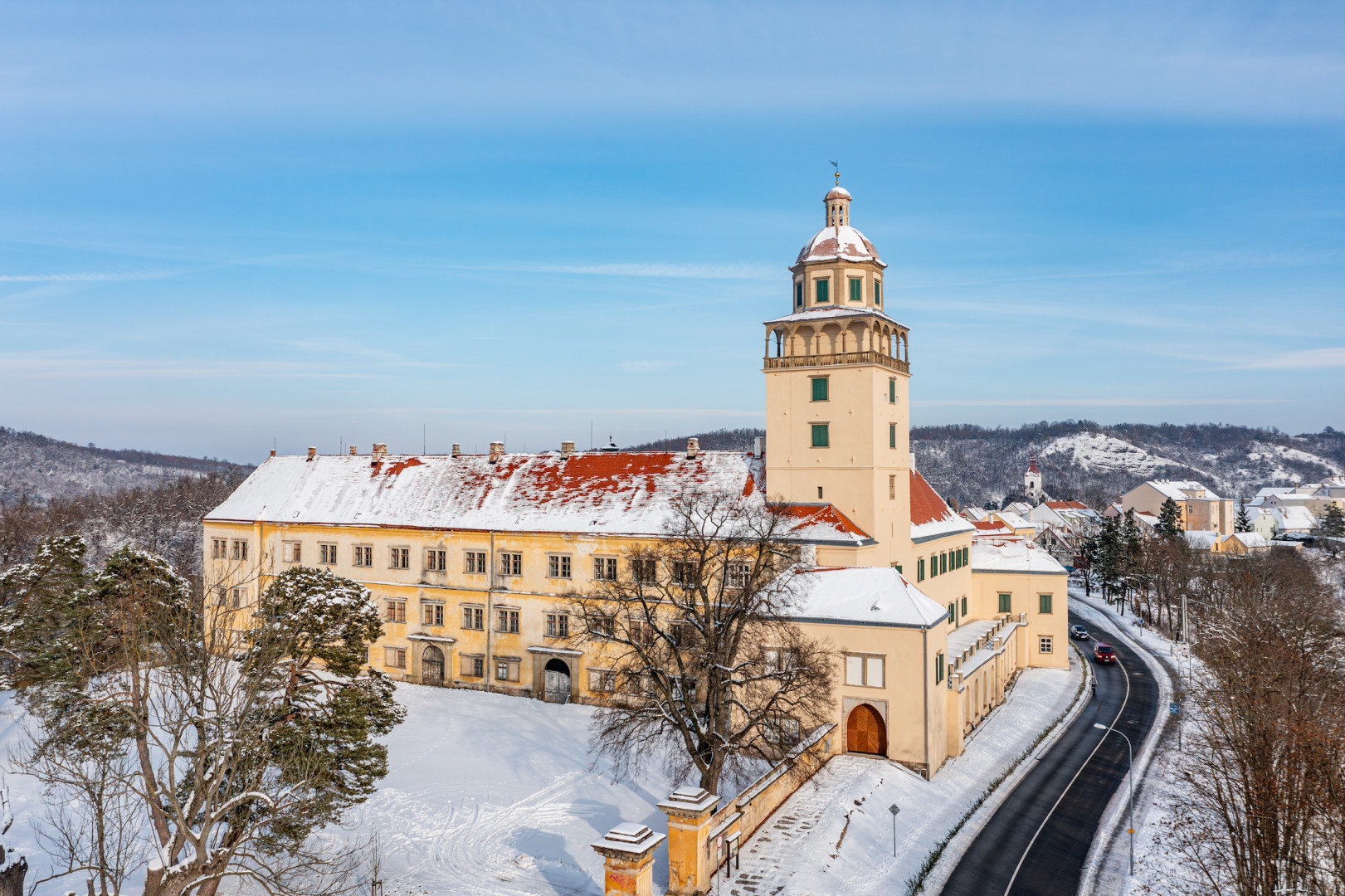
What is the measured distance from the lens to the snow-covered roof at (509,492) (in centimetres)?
4850

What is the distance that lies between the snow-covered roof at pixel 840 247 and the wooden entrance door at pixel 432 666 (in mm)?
30481

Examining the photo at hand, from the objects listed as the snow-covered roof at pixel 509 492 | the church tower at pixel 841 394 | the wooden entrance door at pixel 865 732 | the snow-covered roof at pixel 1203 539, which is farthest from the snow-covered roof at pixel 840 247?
the snow-covered roof at pixel 1203 539

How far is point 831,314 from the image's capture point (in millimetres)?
46062

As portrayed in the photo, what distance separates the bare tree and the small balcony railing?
7850mm

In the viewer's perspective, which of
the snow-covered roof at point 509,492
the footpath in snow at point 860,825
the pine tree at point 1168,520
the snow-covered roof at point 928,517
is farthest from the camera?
the pine tree at point 1168,520

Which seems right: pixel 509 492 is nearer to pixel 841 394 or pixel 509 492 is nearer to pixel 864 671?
pixel 841 394

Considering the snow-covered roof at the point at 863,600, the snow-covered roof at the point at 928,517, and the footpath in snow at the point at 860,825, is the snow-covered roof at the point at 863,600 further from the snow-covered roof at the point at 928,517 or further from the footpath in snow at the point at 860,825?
the snow-covered roof at the point at 928,517

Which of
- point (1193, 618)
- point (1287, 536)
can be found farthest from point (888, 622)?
point (1287, 536)

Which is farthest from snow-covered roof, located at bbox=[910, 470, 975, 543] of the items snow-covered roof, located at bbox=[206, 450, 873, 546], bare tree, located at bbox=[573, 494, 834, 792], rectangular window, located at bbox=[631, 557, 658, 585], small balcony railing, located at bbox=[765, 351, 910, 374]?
rectangular window, located at bbox=[631, 557, 658, 585]

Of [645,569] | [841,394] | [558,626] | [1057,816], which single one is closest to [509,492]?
[558,626]

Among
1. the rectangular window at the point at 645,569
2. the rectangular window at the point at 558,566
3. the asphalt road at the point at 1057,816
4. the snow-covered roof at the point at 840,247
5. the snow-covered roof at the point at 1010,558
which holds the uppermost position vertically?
the snow-covered roof at the point at 840,247

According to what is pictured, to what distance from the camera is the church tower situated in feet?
150

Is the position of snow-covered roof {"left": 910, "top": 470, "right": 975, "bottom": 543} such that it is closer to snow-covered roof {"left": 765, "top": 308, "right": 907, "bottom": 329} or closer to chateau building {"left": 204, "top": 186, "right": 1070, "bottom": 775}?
chateau building {"left": 204, "top": 186, "right": 1070, "bottom": 775}

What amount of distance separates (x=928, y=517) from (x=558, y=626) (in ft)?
77.2
